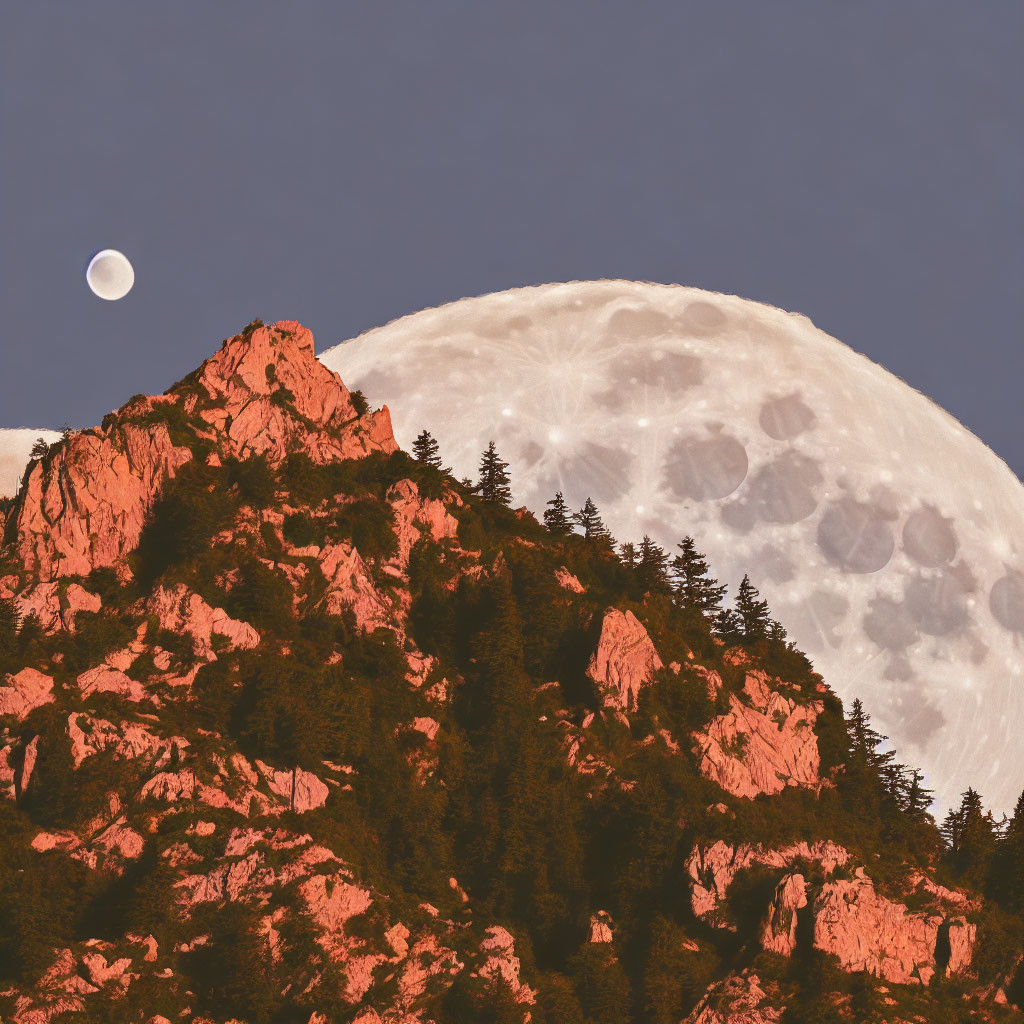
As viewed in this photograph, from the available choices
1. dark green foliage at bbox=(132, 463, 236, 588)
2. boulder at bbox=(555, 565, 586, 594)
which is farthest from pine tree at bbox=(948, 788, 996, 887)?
dark green foliage at bbox=(132, 463, 236, 588)

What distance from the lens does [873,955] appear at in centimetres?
16362

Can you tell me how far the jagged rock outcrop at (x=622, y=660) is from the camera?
183000 millimetres

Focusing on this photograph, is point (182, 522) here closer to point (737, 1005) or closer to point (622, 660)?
point (622, 660)

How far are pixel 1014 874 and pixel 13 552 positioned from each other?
10826 cm

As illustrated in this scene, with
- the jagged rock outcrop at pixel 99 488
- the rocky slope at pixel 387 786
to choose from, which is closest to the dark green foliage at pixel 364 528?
the rocky slope at pixel 387 786

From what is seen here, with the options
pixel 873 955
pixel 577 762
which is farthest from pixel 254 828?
pixel 873 955

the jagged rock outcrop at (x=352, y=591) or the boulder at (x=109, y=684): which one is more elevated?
the jagged rock outcrop at (x=352, y=591)

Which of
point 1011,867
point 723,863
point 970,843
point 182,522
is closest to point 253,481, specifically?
point 182,522

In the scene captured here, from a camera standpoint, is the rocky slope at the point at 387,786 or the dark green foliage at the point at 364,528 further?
the dark green foliage at the point at 364,528

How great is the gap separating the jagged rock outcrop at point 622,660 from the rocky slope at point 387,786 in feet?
1.03

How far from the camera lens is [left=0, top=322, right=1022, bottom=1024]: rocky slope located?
15275 cm

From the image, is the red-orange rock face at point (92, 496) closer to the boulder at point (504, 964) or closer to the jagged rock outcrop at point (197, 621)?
the jagged rock outcrop at point (197, 621)

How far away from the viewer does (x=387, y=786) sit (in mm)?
172125

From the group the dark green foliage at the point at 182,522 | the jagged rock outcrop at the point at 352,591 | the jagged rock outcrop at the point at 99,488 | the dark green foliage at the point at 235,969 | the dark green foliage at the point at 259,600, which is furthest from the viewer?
the jagged rock outcrop at the point at 352,591
